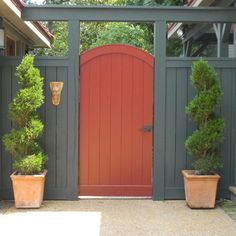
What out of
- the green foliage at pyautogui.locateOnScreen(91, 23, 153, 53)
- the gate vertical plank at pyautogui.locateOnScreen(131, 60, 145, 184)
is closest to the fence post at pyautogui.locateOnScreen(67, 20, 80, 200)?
the gate vertical plank at pyautogui.locateOnScreen(131, 60, 145, 184)

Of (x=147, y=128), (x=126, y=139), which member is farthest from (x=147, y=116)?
(x=126, y=139)

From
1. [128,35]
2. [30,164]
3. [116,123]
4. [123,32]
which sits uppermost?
[123,32]

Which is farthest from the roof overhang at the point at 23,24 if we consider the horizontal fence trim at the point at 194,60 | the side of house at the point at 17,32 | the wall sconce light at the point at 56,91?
the horizontal fence trim at the point at 194,60

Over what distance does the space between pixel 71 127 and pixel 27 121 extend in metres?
0.69

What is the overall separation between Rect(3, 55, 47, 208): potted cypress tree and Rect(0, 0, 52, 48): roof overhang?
71cm

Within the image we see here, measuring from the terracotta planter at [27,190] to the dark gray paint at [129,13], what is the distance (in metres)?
2.18

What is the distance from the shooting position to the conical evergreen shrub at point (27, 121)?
6.47 meters

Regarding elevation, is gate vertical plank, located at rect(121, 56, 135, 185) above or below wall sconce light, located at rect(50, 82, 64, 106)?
below

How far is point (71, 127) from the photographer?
277 inches

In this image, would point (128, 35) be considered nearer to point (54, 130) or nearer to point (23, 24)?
point (23, 24)

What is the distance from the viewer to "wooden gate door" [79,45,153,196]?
7.11 m

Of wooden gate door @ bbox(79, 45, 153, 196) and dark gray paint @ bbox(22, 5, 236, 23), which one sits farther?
wooden gate door @ bbox(79, 45, 153, 196)

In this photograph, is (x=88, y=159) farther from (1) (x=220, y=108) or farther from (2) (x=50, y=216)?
(1) (x=220, y=108)

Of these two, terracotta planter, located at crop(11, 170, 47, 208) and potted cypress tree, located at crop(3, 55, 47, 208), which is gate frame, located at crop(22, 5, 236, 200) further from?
terracotta planter, located at crop(11, 170, 47, 208)
